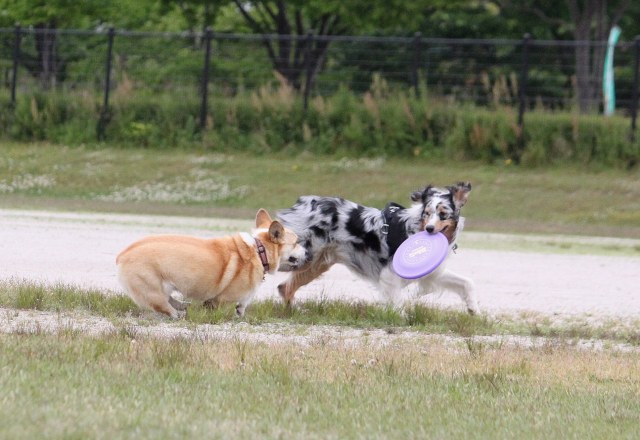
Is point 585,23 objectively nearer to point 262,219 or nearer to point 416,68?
point 416,68

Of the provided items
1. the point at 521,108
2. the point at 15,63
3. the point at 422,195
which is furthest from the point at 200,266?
the point at 15,63

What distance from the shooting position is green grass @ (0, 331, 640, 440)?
6.05 metres

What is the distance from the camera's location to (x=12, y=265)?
531 inches

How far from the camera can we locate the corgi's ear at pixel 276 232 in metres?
10.7

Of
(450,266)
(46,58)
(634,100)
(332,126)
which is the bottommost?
(450,266)

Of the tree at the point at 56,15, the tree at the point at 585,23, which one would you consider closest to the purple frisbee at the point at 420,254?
the tree at the point at 585,23

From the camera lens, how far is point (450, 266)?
15.9m

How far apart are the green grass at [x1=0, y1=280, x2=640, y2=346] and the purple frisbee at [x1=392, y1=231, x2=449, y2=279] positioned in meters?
0.34

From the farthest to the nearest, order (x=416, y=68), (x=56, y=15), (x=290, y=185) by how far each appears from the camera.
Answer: (x=56, y=15)
(x=416, y=68)
(x=290, y=185)

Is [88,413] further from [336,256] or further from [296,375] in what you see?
[336,256]

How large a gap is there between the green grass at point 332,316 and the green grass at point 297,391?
139 centimetres

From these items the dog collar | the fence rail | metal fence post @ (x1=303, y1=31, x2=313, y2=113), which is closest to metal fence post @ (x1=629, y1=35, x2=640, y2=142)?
the fence rail

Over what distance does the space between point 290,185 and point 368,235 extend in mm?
13366

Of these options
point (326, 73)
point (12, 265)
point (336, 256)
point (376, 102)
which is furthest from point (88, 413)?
point (326, 73)
